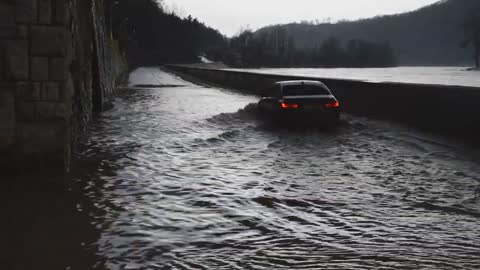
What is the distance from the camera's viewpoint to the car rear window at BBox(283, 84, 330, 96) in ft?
46.8

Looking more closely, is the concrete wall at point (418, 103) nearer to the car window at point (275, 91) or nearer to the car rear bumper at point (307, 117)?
the car rear bumper at point (307, 117)

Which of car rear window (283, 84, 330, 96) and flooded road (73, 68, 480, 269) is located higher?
car rear window (283, 84, 330, 96)

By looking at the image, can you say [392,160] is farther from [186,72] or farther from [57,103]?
[186,72]

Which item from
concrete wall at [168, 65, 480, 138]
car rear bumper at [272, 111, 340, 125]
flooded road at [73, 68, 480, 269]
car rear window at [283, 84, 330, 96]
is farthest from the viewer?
car rear window at [283, 84, 330, 96]

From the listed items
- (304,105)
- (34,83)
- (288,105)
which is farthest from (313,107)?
(34,83)

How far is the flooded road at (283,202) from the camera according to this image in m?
4.81

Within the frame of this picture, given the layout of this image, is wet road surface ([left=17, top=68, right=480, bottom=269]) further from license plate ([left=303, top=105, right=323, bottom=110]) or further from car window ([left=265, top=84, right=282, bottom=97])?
car window ([left=265, top=84, right=282, bottom=97])

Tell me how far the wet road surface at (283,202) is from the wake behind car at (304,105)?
0.98 m

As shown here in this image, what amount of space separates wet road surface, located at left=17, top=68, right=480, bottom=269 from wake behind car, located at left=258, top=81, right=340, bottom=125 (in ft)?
3.22

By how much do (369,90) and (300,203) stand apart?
11.4 metres

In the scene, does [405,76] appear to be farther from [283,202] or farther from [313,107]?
[283,202]

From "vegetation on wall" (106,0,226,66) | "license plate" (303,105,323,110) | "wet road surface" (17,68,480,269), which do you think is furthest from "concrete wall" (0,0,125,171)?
"vegetation on wall" (106,0,226,66)

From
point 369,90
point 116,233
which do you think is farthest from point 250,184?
point 369,90

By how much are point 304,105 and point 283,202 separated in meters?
7.20
